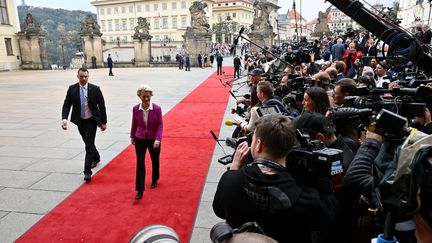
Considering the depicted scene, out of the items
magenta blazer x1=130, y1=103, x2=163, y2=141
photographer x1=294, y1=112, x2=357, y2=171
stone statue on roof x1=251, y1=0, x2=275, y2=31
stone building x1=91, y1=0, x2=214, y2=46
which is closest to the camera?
photographer x1=294, y1=112, x2=357, y2=171

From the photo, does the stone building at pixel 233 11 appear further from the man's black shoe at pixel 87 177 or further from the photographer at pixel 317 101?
the photographer at pixel 317 101

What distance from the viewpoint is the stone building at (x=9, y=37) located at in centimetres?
3331

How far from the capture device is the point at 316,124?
297 cm

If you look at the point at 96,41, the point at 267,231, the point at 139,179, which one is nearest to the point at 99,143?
the point at 139,179

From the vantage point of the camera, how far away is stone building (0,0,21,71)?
33.3m

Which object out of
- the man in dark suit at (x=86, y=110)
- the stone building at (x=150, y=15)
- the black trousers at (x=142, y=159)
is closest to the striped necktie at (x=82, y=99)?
the man in dark suit at (x=86, y=110)

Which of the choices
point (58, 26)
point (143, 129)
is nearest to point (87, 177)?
point (143, 129)

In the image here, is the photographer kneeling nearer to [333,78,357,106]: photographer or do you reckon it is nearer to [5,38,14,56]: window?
[333,78,357,106]: photographer

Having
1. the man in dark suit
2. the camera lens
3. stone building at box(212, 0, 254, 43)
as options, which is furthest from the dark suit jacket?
stone building at box(212, 0, 254, 43)

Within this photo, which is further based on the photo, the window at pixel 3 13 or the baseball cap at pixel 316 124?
the window at pixel 3 13

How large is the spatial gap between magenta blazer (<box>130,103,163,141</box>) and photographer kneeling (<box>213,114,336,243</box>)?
3.22 m

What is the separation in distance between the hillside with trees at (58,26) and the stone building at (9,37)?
127ft

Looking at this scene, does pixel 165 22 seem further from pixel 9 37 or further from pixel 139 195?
pixel 139 195

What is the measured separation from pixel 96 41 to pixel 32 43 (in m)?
6.55
